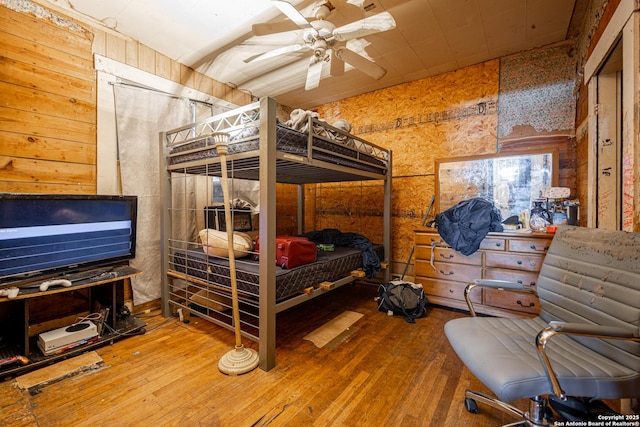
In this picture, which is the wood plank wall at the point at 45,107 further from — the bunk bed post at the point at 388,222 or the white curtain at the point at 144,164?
the bunk bed post at the point at 388,222

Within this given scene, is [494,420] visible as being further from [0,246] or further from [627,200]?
[0,246]

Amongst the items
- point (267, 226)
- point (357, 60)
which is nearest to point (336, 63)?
point (357, 60)

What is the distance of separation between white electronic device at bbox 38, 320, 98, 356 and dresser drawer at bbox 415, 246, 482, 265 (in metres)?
3.18

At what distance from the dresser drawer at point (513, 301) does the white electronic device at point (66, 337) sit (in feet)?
11.7

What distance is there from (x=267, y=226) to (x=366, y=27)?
1.79m

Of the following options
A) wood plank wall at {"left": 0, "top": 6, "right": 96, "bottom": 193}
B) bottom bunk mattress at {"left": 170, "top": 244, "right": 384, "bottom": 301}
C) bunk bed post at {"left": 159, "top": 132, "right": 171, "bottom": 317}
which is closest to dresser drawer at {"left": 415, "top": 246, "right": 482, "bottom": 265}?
bottom bunk mattress at {"left": 170, "top": 244, "right": 384, "bottom": 301}

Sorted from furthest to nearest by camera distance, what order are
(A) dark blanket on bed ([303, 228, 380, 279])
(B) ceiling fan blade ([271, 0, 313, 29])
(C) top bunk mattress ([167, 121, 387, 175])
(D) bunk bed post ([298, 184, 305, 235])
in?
(D) bunk bed post ([298, 184, 305, 235]), (A) dark blanket on bed ([303, 228, 380, 279]), (C) top bunk mattress ([167, 121, 387, 175]), (B) ceiling fan blade ([271, 0, 313, 29])

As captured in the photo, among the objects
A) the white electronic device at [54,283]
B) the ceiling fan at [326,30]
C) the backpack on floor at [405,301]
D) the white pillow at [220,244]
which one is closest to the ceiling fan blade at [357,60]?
the ceiling fan at [326,30]

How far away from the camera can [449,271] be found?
2869 millimetres

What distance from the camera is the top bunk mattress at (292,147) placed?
6.45 feet

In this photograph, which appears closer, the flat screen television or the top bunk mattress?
the flat screen television

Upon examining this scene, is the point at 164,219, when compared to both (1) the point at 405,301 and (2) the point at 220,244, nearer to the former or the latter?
(2) the point at 220,244

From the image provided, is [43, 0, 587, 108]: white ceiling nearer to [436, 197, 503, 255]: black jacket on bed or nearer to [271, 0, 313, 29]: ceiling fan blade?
[271, 0, 313, 29]: ceiling fan blade

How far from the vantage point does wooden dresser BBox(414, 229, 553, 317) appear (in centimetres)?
248
